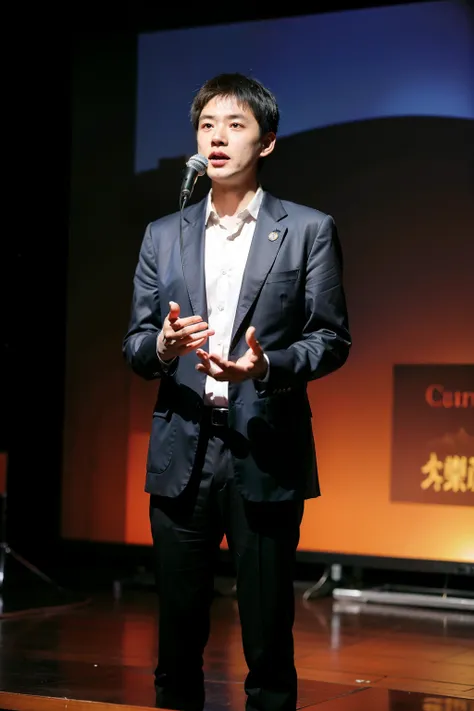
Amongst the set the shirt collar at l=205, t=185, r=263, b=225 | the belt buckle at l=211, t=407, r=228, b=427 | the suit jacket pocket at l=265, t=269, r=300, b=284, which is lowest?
the belt buckle at l=211, t=407, r=228, b=427

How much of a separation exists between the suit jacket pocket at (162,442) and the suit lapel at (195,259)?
0.23 metres

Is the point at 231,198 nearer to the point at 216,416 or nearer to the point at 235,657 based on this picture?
A: the point at 216,416

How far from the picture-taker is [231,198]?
99.5 inches

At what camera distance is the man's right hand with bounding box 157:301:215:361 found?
221cm

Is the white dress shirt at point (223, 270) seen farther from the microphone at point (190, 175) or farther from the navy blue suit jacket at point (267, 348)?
the microphone at point (190, 175)

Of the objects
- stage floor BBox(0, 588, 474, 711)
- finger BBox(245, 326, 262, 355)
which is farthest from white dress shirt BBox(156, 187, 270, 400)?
stage floor BBox(0, 588, 474, 711)

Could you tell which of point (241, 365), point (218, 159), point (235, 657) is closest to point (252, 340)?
point (241, 365)

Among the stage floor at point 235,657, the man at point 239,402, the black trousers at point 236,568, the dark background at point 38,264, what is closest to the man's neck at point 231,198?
the man at point 239,402

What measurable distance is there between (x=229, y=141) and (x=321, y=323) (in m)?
0.44

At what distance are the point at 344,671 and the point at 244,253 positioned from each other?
6.28ft

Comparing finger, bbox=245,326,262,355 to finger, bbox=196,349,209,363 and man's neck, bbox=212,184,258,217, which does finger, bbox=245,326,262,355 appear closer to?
finger, bbox=196,349,209,363

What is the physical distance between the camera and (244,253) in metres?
2.49

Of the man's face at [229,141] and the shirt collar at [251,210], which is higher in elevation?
the man's face at [229,141]

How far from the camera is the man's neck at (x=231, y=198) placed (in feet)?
8.28
